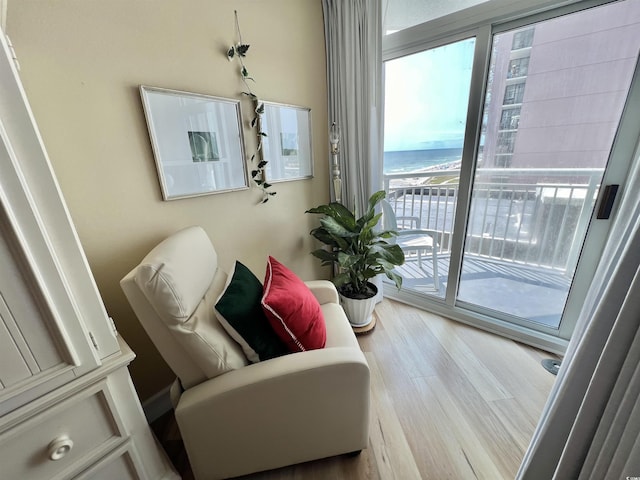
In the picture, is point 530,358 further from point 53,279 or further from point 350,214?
point 53,279

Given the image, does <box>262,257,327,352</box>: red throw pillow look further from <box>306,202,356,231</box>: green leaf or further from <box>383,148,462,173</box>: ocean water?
<box>383,148,462,173</box>: ocean water

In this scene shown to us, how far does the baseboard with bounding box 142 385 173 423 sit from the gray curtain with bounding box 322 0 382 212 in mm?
1745

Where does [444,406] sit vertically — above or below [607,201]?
below

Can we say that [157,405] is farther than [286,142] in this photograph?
No

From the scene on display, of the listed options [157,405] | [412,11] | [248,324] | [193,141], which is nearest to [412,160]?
[412,11]

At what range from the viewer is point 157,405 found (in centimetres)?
143

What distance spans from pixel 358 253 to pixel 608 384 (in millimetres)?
1340

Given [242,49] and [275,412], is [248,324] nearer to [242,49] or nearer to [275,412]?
[275,412]

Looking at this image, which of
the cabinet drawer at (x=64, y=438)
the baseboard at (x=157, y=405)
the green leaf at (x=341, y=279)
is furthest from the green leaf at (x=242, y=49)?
the baseboard at (x=157, y=405)

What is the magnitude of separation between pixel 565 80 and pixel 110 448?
2.73 m

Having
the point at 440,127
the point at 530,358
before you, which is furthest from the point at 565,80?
the point at 530,358

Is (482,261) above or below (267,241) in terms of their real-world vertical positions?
below

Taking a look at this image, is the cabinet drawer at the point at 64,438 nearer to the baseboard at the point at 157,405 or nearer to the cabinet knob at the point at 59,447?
the cabinet knob at the point at 59,447

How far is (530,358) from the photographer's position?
1.72 metres
